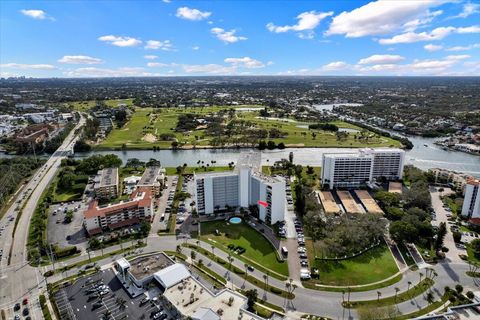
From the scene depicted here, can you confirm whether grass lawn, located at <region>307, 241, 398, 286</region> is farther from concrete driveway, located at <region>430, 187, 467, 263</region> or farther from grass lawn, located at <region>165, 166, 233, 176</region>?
grass lawn, located at <region>165, 166, 233, 176</region>

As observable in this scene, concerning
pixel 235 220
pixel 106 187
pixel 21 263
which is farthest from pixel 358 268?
pixel 106 187

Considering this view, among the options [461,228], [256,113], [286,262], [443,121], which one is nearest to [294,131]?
[256,113]

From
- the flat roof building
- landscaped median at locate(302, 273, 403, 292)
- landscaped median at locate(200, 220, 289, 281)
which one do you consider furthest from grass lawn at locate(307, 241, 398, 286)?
the flat roof building

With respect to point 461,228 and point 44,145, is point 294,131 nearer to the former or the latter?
point 461,228

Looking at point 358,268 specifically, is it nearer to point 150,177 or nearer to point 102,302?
point 102,302

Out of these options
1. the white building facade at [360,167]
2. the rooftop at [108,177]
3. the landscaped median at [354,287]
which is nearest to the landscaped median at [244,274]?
the landscaped median at [354,287]

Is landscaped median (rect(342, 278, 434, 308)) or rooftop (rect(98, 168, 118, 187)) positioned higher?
rooftop (rect(98, 168, 118, 187))
